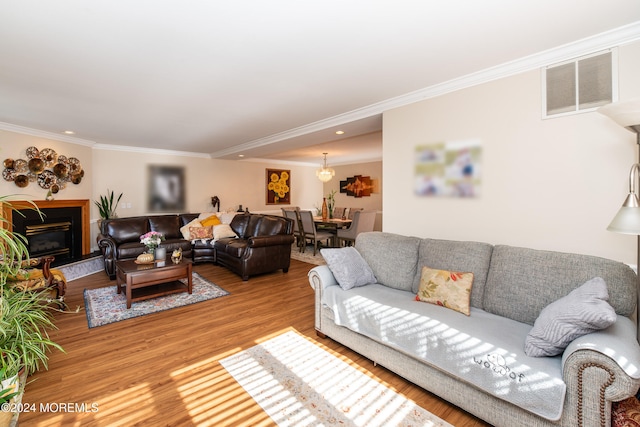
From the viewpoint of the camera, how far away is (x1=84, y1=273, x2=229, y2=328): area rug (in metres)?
3.18

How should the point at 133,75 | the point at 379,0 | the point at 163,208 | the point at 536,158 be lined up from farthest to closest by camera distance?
1. the point at 163,208
2. the point at 133,75
3. the point at 536,158
4. the point at 379,0

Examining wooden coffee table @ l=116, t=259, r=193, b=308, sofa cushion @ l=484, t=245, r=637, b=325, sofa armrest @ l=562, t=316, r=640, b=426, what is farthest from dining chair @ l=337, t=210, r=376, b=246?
sofa armrest @ l=562, t=316, r=640, b=426

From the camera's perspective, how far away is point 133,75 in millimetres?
2670

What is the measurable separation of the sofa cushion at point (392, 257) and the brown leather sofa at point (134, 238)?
11.7ft

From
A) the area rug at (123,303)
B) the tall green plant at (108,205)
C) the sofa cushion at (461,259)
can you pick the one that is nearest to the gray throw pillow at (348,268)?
the sofa cushion at (461,259)

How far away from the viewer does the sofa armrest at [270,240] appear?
4.54 meters

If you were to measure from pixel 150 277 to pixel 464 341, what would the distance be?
11.3ft

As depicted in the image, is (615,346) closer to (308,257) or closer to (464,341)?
(464,341)

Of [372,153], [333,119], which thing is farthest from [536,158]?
[372,153]

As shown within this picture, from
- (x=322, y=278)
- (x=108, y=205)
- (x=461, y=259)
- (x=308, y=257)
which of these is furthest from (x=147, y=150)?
(x=461, y=259)

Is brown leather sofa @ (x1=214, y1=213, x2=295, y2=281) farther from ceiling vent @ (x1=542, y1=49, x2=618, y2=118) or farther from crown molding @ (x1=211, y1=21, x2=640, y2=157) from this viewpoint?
ceiling vent @ (x1=542, y1=49, x2=618, y2=118)

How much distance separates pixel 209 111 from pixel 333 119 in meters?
1.65

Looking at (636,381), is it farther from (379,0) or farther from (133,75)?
(133,75)

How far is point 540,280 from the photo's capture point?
80.0 inches
